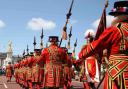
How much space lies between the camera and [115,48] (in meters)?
5.73

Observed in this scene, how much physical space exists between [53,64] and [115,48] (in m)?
5.98

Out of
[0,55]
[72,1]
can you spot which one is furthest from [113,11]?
[0,55]

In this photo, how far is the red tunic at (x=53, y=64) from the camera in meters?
11.6

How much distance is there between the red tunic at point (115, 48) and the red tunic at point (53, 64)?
228 inches

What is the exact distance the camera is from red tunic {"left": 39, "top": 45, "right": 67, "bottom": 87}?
38.0 feet

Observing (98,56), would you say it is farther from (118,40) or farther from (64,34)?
(64,34)

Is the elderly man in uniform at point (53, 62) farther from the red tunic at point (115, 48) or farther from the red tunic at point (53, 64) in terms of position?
the red tunic at point (115, 48)

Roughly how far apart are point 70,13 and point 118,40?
6.99m

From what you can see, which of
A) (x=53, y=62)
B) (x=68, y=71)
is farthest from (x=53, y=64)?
(x=68, y=71)

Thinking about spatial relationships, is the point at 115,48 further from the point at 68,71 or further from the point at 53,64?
the point at 68,71

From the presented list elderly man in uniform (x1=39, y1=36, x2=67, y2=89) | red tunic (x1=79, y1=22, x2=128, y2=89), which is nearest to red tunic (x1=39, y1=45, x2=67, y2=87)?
elderly man in uniform (x1=39, y1=36, x2=67, y2=89)

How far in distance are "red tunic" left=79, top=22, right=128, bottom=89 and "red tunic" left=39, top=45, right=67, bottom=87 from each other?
5.80 metres

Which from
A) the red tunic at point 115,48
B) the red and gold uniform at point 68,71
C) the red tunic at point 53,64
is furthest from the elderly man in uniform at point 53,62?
the red tunic at point 115,48

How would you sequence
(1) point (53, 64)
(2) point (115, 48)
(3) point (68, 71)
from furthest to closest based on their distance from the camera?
(3) point (68, 71), (1) point (53, 64), (2) point (115, 48)
